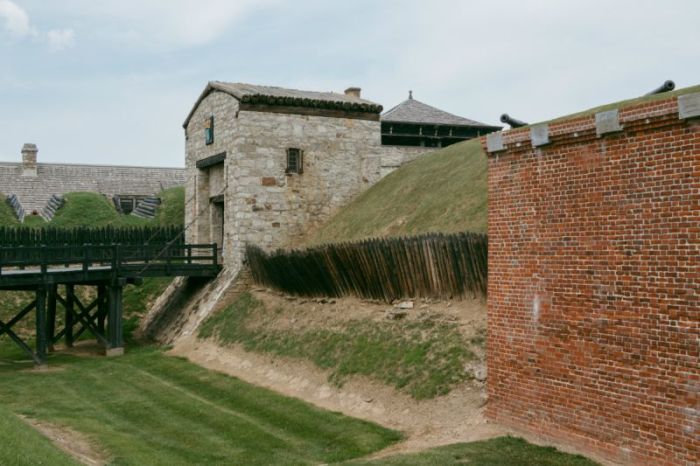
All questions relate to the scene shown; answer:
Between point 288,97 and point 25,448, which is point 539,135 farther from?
point 288,97

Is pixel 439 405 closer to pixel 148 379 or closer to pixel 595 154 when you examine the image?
pixel 595 154

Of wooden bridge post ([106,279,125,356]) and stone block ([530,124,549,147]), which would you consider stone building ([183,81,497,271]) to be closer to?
wooden bridge post ([106,279,125,356])

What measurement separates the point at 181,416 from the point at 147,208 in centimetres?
2462

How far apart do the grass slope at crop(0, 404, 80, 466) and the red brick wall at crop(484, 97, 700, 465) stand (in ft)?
22.0

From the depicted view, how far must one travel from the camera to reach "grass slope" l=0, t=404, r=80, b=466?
10391 millimetres

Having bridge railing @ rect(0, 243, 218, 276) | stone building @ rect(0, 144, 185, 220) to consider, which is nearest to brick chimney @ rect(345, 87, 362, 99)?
bridge railing @ rect(0, 243, 218, 276)

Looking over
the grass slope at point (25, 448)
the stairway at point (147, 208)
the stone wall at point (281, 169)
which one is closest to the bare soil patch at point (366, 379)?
the stone wall at point (281, 169)

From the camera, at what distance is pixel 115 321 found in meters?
24.6

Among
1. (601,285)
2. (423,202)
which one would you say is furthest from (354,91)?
(601,285)

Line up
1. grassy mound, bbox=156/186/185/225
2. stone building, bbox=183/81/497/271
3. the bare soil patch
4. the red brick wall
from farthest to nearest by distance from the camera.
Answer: grassy mound, bbox=156/186/185/225 < stone building, bbox=183/81/497/271 < the bare soil patch < the red brick wall

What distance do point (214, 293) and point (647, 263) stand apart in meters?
18.3

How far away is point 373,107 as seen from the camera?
29.4 m

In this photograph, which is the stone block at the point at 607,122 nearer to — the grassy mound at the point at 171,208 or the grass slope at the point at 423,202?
the grass slope at the point at 423,202

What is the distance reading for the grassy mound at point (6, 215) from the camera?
36906 mm
